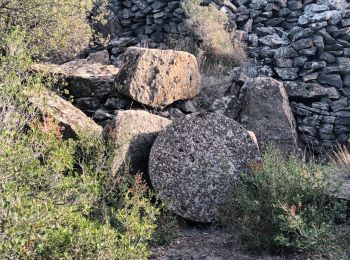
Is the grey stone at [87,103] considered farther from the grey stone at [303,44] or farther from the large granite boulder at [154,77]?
the grey stone at [303,44]

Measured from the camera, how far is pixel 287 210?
4.27m

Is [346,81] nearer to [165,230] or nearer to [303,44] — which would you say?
[303,44]

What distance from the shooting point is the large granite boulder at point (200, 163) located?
18.5ft

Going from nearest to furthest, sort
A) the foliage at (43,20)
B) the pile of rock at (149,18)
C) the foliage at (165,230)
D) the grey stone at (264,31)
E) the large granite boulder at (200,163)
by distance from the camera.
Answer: the foliage at (165,230) < the large granite boulder at (200,163) < the foliage at (43,20) < the grey stone at (264,31) < the pile of rock at (149,18)

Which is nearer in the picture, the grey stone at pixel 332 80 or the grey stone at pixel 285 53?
the grey stone at pixel 332 80

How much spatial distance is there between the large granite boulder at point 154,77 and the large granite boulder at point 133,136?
880 mm

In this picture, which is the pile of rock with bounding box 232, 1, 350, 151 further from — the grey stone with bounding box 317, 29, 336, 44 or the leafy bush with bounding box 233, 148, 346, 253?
the leafy bush with bounding box 233, 148, 346, 253

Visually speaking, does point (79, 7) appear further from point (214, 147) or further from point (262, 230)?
point (262, 230)

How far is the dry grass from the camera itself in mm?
6927

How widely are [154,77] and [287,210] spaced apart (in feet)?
11.0

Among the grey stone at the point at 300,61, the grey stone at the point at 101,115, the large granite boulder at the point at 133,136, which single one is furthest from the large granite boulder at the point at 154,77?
the grey stone at the point at 300,61

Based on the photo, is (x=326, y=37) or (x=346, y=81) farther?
(x=326, y=37)

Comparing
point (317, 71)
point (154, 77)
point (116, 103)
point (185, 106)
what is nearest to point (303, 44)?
point (317, 71)

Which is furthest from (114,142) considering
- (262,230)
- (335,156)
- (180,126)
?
(335,156)
